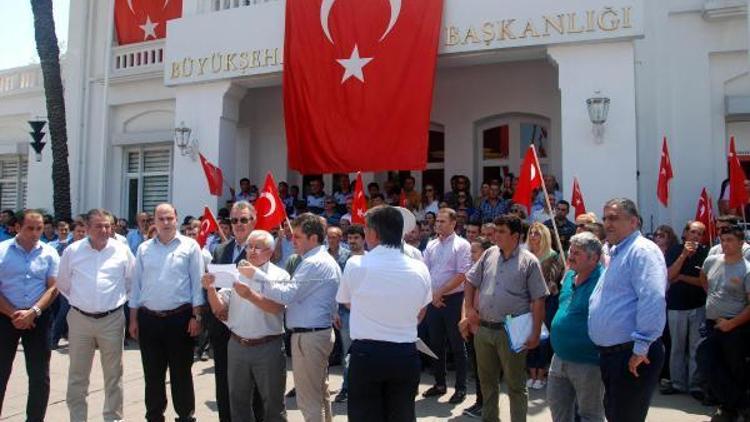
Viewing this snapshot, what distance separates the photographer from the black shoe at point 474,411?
5.86 metres

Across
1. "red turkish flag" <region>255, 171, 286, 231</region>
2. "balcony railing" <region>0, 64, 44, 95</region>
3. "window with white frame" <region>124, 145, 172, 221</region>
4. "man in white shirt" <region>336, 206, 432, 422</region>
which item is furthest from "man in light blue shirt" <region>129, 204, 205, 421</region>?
"balcony railing" <region>0, 64, 44, 95</region>

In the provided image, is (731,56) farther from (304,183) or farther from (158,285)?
(158,285)

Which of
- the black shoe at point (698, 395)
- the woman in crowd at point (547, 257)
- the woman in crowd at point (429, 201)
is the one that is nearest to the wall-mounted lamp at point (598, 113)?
the woman in crowd at point (429, 201)

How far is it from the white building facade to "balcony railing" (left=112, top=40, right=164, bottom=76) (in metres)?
0.04

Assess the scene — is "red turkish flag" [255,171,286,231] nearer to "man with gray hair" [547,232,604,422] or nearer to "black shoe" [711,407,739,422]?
"man with gray hair" [547,232,604,422]

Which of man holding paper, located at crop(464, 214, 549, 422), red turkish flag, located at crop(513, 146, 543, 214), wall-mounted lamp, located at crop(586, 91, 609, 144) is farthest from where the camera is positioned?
wall-mounted lamp, located at crop(586, 91, 609, 144)

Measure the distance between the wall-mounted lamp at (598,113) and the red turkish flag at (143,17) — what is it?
31.3ft

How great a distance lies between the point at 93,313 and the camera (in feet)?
17.7

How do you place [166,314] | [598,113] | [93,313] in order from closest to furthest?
[166,314], [93,313], [598,113]

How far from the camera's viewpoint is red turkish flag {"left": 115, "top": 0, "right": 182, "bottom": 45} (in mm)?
14656

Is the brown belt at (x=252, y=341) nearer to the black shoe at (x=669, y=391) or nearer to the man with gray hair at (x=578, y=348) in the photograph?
the man with gray hair at (x=578, y=348)

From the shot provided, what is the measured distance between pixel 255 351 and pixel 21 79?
15.5 meters

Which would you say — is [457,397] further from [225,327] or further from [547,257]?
[225,327]

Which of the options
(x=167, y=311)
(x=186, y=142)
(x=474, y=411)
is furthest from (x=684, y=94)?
(x=167, y=311)
